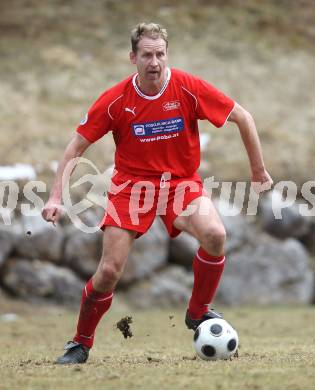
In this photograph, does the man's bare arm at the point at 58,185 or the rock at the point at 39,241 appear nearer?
the man's bare arm at the point at 58,185

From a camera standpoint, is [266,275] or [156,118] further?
[266,275]

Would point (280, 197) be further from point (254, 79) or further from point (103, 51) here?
point (103, 51)

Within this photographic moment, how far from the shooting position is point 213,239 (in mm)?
6832

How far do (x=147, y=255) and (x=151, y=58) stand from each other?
26.7ft

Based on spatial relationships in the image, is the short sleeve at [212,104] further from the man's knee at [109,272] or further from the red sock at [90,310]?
the red sock at [90,310]

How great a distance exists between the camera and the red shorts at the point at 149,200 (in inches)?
276

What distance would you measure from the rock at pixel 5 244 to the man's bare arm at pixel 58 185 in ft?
23.2

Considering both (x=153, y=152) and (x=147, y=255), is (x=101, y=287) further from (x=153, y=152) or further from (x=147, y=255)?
(x=147, y=255)

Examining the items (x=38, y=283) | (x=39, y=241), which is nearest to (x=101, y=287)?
(x=38, y=283)

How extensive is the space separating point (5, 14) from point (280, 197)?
7.80m

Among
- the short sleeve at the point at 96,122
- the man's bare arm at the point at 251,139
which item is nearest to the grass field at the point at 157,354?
the man's bare arm at the point at 251,139

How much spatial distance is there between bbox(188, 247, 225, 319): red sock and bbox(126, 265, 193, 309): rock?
7.21 m

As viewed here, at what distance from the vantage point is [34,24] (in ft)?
64.5

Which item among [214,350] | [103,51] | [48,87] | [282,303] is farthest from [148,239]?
[214,350]
